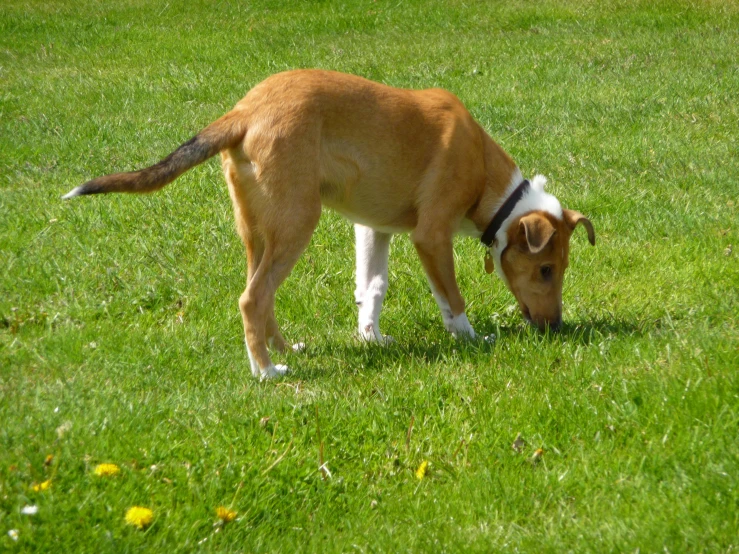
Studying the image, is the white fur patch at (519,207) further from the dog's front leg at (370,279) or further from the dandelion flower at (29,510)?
the dandelion flower at (29,510)

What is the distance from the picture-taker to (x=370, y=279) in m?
6.02

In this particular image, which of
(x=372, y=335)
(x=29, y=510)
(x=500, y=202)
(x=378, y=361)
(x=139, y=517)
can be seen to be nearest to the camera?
(x=29, y=510)

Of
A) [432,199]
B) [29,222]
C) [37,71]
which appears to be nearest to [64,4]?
[37,71]

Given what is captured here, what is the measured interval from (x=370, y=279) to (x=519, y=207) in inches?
42.1

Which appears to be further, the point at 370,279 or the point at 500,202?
the point at 370,279

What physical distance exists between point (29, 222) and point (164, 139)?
269 cm

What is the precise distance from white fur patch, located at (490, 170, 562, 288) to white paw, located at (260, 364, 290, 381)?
5.49 feet

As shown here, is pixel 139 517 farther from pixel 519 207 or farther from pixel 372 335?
pixel 519 207

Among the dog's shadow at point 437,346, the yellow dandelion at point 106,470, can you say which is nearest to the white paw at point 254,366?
the dog's shadow at point 437,346

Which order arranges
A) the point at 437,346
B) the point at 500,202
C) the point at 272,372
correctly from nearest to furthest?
the point at 272,372
the point at 437,346
the point at 500,202

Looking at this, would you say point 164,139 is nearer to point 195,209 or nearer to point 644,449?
point 195,209

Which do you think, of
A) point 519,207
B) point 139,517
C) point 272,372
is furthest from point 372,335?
point 139,517

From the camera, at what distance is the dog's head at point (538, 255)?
567 centimetres

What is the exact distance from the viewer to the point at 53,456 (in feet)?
11.7
